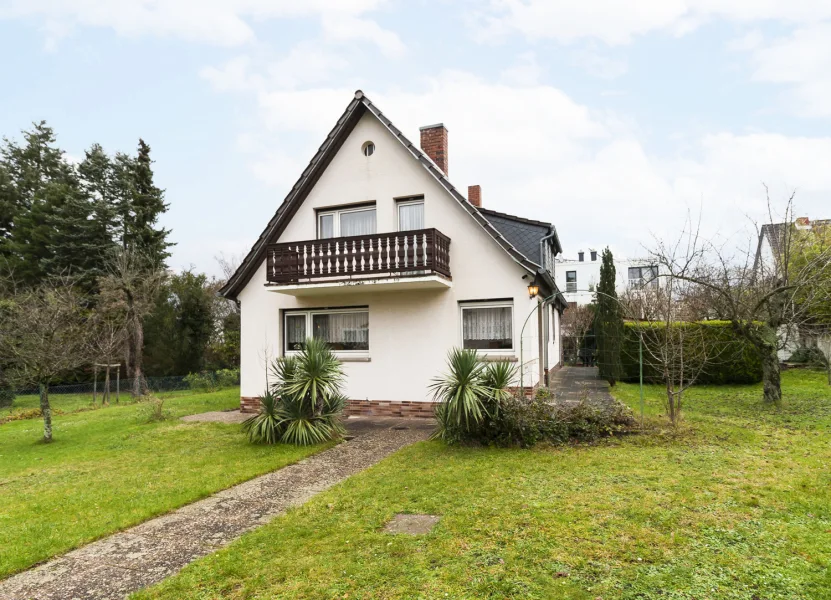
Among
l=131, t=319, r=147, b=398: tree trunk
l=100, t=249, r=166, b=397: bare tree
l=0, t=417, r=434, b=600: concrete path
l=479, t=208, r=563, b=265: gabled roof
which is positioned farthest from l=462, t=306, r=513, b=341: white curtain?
l=131, t=319, r=147, b=398: tree trunk

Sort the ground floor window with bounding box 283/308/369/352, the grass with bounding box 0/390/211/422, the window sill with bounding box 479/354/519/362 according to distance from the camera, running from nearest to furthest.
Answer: the window sill with bounding box 479/354/519/362
the ground floor window with bounding box 283/308/369/352
the grass with bounding box 0/390/211/422

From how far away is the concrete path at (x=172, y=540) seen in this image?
15.0 feet

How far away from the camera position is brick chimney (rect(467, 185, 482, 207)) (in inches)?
773

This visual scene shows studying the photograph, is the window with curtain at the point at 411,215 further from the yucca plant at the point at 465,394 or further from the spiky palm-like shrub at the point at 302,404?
the yucca plant at the point at 465,394

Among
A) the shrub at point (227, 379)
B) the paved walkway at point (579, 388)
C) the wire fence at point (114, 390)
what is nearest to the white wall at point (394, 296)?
the paved walkway at point (579, 388)

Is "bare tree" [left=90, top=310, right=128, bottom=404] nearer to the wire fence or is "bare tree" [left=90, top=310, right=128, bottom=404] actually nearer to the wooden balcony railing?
the wire fence

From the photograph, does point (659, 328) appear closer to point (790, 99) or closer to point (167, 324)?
point (790, 99)

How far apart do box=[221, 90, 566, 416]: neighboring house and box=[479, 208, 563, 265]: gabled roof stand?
0.06m

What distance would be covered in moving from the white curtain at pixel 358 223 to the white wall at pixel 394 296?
17.2 inches

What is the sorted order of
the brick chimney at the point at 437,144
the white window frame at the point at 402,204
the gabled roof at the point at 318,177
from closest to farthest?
the gabled roof at the point at 318,177
the white window frame at the point at 402,204
the brick chimney at the point at 437,144

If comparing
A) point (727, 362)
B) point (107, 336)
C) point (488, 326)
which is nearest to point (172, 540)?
point (488, 326)

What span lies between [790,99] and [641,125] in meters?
3.66

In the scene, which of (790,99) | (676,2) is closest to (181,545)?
(676,2)

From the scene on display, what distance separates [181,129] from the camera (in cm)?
1559
